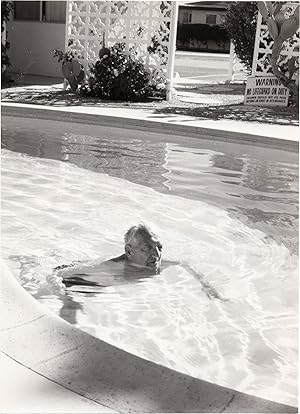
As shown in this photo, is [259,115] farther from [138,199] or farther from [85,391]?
[85,391]

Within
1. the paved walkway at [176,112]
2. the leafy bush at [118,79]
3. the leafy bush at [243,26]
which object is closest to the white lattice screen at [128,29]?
the leafy bush at [118,79]

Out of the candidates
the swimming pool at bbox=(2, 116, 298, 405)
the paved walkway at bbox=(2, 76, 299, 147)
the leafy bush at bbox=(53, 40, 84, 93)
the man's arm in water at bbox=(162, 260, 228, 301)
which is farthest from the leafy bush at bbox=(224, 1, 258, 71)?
the man's arm in water at bbox=(162, 260, 228, 301)

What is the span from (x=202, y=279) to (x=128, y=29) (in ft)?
31.3

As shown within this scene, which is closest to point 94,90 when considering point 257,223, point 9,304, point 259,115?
point 259,115

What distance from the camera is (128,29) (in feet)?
43.8

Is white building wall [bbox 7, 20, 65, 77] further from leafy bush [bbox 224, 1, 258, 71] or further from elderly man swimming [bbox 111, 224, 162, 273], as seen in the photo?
elderly man swimming [bbox 111, 224, 162, 273]

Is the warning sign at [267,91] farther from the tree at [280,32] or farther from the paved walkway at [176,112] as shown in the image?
the paved walkway at [176,112]

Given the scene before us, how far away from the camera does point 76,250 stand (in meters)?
5.24

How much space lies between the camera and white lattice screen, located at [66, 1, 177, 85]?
43.3 ft

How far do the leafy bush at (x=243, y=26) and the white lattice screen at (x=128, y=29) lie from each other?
2.70 m

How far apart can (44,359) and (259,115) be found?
9.39 metres

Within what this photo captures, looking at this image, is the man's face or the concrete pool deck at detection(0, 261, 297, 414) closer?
the concrete pool deck at detection(0, 261, 297, 414)

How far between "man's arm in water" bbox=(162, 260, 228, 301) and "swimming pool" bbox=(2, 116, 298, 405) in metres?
0.06

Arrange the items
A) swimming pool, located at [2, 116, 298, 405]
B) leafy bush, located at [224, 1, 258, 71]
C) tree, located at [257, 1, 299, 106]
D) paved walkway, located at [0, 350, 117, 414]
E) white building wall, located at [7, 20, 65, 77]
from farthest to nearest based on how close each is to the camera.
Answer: white building wall, located at [7, 20, 65, 77] < leafy bush, located at [224, 1, 258, 71] < tree, located at [257, 1, 299, 106] < swimming pool, located at [2, 116, 298, 405] < paved walkway, located at [0, 350, 117, 414]
